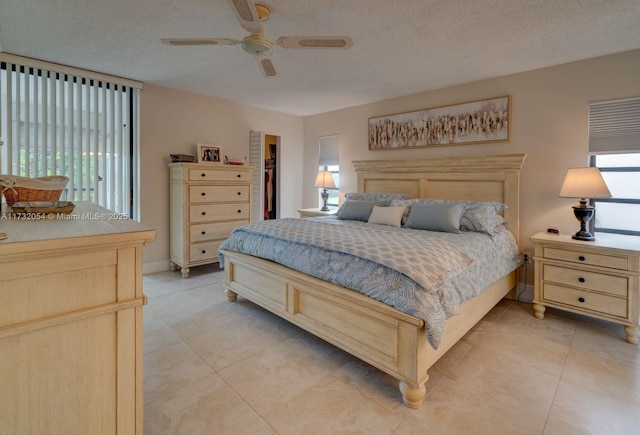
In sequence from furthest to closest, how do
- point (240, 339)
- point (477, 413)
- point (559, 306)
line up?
point (559, 306), point (240, 339), point (477, 413)

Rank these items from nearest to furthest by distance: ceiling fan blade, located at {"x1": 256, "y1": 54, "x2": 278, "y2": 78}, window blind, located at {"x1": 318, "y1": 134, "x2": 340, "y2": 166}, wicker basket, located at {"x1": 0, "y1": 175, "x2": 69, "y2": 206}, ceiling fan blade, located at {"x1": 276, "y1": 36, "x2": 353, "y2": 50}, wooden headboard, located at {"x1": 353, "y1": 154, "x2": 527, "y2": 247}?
wicker basket, located at {"x1": 0, "y1": 175, "x2": 69, "y2": 206}, ceiling fan blade, located at {"x1": 276, "y1": 36, "x2": 353, "y2": 50}, ceiling fan blade, located at {"x1": 256, "y1": 54, "x2": 278, "y2": 78}, wooden headboard, located at {"x1": 353, "y1": 154, "x2": 527, "y2": 247}, window blind, located at {"x1": 318, "y1": 134, "x2": 340, "y2": 166}

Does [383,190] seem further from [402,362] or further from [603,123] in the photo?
[402,362]

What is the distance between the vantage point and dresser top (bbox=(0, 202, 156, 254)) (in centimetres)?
86

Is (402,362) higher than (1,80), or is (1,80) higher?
(1,80)

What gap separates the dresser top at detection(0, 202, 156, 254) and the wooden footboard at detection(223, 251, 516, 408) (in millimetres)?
1303

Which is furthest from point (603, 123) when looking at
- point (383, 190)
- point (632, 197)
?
point (383, 190)

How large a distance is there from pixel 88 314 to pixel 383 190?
3.81 m

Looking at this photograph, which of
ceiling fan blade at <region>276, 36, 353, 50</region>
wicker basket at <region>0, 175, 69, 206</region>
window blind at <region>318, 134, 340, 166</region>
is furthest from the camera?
window blind at <region>318, 134, 340, 166</region>

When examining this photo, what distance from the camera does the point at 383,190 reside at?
4375 millimetres

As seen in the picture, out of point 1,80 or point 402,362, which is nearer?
point 402,362

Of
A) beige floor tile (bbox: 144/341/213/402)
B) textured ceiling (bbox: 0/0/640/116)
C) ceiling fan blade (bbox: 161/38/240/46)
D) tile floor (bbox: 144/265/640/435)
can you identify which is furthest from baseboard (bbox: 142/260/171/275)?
ceiling fan blade (bbox: 161/38/240/46)

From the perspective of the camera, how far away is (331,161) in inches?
206

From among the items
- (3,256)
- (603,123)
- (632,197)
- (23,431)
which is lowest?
(23,431)

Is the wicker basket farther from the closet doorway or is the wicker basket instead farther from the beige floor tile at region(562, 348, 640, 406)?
the closet doorway
